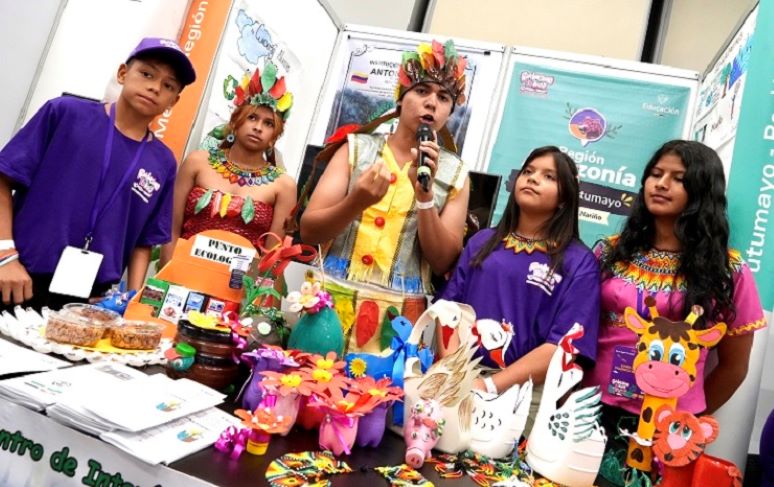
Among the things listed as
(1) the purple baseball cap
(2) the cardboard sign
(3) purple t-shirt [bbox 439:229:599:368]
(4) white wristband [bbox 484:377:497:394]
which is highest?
(1) the purple baseball cap

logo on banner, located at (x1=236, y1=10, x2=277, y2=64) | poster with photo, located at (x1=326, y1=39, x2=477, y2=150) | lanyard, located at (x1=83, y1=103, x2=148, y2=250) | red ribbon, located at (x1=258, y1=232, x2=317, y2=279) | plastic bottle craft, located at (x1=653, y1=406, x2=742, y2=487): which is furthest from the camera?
poster with photo, located at (x1=326, y1=39, x2=477, y2=150)

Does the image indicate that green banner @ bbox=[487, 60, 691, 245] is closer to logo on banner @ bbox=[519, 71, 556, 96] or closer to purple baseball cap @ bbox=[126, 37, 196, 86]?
logo on banner @ bbox=[519, 71, 556, 96]

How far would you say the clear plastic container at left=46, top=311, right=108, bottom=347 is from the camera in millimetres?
1329

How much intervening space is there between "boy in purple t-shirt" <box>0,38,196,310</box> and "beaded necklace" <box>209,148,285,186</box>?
0.33 meters

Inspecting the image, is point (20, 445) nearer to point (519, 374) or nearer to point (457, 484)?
point (457, 484)

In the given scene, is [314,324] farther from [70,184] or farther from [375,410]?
[70,184]

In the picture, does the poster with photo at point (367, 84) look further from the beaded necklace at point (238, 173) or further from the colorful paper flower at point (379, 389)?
the colorful paper flower at point (379, 389)

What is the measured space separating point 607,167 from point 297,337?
2435 mm

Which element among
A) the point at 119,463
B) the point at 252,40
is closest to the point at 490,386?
the point at 119,463

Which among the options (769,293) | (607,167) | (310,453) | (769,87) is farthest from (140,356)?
(607,167)

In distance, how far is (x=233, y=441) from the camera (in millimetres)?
991

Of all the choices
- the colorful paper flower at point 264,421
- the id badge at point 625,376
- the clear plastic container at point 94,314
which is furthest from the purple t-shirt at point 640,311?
the clear plastic container at point 94,314

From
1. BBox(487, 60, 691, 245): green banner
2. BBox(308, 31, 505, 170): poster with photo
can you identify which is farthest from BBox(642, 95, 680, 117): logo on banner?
BBox(308, 31, 505, 170): poster with photo

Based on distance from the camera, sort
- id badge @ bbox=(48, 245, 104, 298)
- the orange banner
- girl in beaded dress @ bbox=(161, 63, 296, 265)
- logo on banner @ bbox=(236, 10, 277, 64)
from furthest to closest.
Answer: logo on banner @ bbox=(236, 10, 277, 64) → the orange banner → girl in beaded dress @ bbox=(161, 63, 296, 265) → id badge @ bbox=(48, 245, 104, 298)
